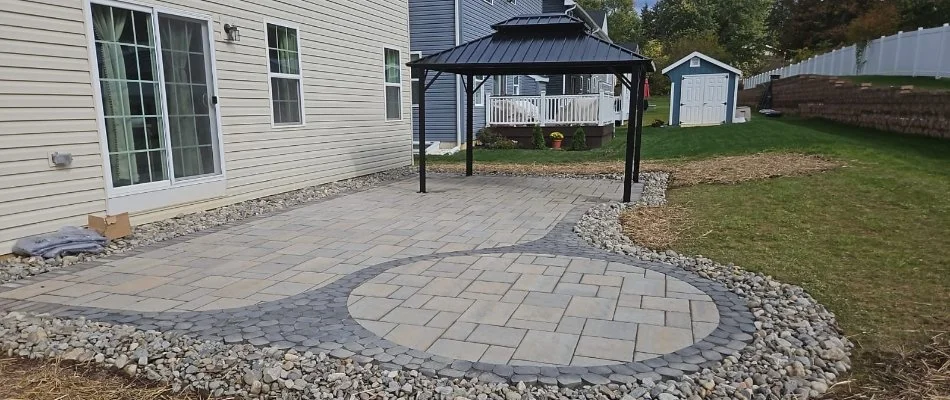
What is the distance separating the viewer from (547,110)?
15.3 meters

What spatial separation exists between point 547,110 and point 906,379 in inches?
518

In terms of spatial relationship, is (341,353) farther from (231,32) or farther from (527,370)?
(231,32)

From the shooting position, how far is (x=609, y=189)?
8.28 metres

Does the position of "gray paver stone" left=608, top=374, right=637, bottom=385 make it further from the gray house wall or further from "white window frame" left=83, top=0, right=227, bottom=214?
the gray house wall

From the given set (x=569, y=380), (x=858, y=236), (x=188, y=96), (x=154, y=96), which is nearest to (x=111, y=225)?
(x=154, y=96)

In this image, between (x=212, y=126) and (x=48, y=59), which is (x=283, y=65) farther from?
(x=48, y=59)

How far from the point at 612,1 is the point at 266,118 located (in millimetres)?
49219

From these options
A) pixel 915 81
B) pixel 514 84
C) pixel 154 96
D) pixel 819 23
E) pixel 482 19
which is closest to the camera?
pixel 154 96

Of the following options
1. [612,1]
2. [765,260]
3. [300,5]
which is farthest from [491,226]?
[612,1]

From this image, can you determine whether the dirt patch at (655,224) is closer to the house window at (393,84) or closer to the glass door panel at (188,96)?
the glass door panel at (188,96)

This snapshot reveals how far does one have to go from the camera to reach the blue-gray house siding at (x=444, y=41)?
14367 mm

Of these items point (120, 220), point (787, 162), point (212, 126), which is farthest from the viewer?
point (787, 162)

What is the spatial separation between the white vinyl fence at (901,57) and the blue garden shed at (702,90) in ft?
12.9

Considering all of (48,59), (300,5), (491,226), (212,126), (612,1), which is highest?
(612,1)
